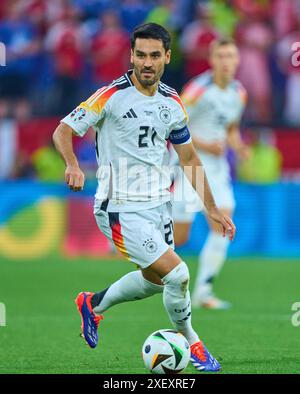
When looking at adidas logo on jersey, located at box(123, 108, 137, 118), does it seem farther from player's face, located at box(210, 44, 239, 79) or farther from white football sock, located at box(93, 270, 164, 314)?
player's face, located at box(210, 44, 239, 79)

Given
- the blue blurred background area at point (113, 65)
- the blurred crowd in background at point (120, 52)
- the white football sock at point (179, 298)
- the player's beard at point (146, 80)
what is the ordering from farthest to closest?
the blurred crowd in background at point (120, 52)
the blue blurred background area at point (113, 65)
the player's beard at point (146, 80)
the white football sock at point (179, 298)

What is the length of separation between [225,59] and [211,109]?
58 cm

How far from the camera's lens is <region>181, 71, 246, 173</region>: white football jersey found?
1128cm

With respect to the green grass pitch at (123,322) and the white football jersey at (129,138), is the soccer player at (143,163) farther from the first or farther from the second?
the green grass pitch at (123,322)

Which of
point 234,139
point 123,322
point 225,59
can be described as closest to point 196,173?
point 123,322

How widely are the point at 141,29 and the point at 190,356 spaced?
7.12 feet

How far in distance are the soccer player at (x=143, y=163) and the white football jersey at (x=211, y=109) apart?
3.91 m

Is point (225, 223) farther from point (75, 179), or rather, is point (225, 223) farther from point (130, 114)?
point (75, 179)

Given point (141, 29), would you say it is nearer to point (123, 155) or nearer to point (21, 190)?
point (123, 155)

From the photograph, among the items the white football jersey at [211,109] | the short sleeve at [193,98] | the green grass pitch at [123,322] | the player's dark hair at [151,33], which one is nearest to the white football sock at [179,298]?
the green grass pitch at [123,322]

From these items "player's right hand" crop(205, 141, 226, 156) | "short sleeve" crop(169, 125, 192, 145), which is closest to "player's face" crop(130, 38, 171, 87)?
"short sleeve" crop(169, 125, 192, 145)

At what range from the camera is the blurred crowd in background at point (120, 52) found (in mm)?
18078

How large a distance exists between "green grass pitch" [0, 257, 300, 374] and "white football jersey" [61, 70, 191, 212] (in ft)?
3.77

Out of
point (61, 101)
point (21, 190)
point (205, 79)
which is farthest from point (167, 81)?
point (205, 79)
